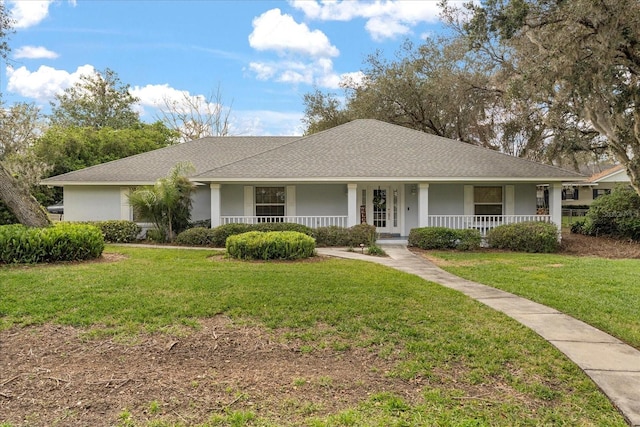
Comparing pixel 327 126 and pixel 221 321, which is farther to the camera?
pixel 327 126

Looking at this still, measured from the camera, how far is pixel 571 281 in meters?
8.28

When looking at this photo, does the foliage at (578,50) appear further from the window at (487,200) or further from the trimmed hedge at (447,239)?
the trimmed hedge at (447,239)

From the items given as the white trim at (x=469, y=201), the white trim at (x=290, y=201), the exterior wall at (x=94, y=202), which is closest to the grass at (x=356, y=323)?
the white trim at (x=290, y=201)

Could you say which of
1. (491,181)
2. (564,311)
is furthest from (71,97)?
(564,311)

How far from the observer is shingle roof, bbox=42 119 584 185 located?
14.5 m

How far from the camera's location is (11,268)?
860 centimetres

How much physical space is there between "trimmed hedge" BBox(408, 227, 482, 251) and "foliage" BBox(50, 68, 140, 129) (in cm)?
3322

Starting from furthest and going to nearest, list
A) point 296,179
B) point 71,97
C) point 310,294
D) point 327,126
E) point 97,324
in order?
point 71,97, point 327,126, point 296,179, point 310,294, point 97,324

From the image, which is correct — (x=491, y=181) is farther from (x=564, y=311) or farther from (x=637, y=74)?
(x=564, y=311)

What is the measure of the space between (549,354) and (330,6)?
49.5ft

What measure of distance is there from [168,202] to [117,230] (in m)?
2.78

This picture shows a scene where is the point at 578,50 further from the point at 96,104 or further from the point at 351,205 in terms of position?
the point at 96,104

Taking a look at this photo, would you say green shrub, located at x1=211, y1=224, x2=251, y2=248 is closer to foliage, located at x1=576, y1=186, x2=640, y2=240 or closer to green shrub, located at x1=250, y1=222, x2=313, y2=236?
green shrub, located at x1=250, y1=222, x2=313, y2=236

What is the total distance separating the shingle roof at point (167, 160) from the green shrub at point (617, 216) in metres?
14.2
